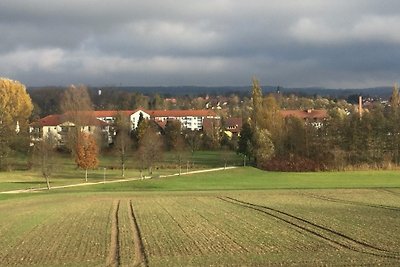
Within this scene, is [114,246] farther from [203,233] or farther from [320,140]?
[320,140]

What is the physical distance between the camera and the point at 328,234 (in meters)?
25.4

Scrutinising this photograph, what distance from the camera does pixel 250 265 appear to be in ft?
63.3

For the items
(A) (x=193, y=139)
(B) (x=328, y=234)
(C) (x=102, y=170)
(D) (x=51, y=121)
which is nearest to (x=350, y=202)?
(B) (x=328, y=234)

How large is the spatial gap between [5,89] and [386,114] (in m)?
77.6

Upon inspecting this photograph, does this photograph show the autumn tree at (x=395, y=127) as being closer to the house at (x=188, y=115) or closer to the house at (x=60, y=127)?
the house at (x=60, y=127)

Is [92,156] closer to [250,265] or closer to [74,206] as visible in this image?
[74,206]

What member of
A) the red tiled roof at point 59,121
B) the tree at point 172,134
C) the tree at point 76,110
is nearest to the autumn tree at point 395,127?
the tree at point 172,134

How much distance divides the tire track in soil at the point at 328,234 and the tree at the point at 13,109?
7203 centimetres

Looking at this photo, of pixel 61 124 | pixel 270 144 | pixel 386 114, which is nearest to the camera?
pixel 270 144

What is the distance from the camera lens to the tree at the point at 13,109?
99.1 m

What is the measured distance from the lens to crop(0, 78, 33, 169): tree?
3900 inches

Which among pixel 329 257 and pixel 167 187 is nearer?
pixel 329 257

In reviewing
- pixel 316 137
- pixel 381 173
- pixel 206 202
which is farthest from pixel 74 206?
pixel 316 137

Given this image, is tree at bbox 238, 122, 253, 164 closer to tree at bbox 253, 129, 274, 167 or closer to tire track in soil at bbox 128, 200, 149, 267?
tree at bbox 253, 129, 274, 167
